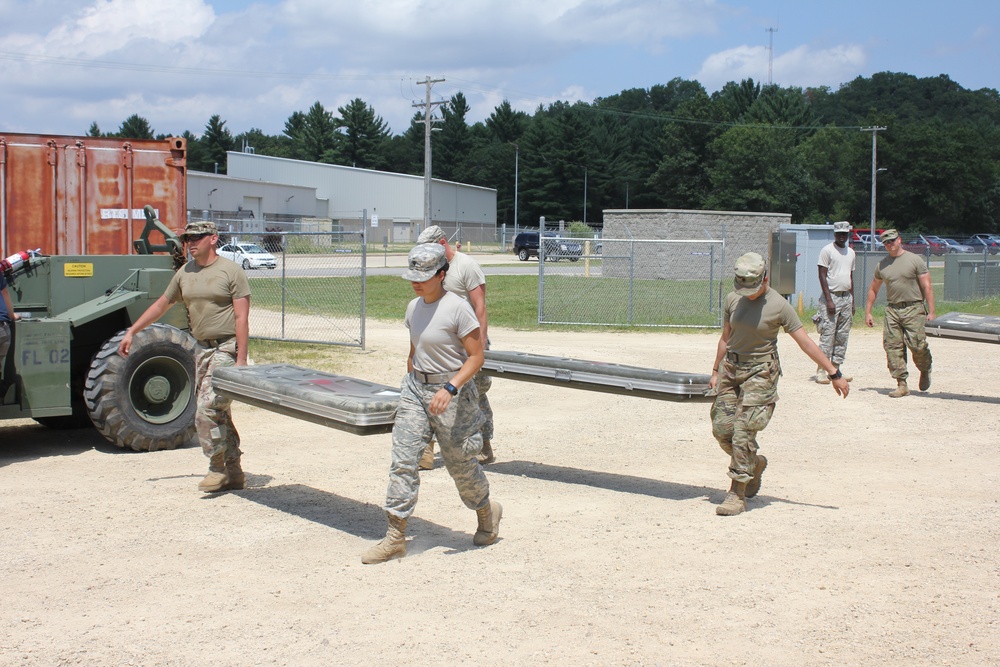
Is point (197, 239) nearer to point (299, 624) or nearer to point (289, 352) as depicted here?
point (299, 624)

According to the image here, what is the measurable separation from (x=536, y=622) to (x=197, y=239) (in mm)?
3804

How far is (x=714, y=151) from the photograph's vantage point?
93375 millimetres

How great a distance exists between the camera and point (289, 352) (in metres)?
14.7

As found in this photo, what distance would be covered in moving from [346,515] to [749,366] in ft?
9.63

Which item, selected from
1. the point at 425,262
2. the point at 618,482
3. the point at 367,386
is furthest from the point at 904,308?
the point at 425,262

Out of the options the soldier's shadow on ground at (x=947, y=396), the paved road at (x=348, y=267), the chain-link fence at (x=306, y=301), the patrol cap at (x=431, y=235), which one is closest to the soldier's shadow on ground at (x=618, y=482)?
the patrol cap at (x=431, y=235)

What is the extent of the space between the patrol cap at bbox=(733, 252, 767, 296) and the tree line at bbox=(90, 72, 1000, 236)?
6446 centimetres

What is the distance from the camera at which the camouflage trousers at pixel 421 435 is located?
5520 millimetres

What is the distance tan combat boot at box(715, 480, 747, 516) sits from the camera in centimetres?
659

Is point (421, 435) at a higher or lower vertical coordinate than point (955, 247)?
lower

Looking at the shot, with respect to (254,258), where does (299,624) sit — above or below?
below

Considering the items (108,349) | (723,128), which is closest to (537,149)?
(723,128)

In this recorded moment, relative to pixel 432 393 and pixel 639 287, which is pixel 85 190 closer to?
pixel 432 393

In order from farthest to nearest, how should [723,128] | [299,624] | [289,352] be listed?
1. [723,128]
2. [289,352]
3. [299,624]
